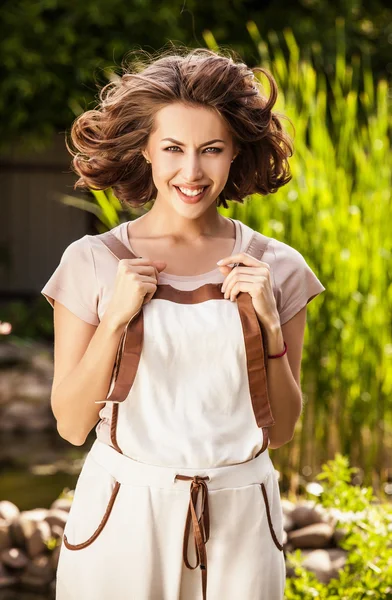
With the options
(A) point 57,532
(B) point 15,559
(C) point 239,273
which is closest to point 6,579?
(B) point 15,559

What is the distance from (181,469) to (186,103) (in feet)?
1.73

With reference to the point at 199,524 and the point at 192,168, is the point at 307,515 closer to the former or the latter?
the point at 199,524

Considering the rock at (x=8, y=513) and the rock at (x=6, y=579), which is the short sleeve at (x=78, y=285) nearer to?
the rock at (x=6, y=579)

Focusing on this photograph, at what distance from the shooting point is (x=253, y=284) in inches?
56.2

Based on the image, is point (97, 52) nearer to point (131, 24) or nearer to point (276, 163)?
point (131, 24)

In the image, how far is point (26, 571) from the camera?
3213mm

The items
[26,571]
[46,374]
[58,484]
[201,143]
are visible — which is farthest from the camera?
[46,374]

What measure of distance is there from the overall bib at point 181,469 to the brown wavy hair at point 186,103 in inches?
9.8

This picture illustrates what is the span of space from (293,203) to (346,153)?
0.41 meters

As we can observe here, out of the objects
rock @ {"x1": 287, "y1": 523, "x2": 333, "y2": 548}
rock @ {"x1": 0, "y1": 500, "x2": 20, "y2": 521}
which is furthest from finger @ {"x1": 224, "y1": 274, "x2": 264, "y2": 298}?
rock @ {"x1": 0, "y1": 500, "x2": 20, "y2": 521}

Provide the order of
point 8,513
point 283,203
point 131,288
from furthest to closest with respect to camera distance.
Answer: point 283,203, point 8,513, point 131,288

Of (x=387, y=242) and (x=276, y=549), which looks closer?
(x=276, y=549)

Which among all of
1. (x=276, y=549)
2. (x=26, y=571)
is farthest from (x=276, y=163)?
(x=26, y=571)

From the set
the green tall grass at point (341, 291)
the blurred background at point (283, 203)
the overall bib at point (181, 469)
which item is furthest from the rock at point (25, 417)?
the overall bib at point (181, 469)
